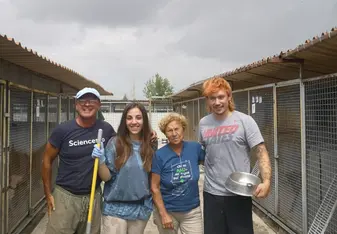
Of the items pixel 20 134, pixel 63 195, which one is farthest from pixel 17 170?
pixel 63 195

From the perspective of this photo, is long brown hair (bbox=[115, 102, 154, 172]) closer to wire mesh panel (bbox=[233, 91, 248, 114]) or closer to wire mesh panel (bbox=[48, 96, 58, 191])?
wire mesh panel (bbox=[233, 91, 248, 114])

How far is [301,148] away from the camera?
3.95 meters

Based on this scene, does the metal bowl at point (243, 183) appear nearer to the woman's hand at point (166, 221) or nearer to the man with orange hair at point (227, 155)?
the man with orange hair at point (227, 155)

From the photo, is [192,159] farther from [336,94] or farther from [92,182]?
[336,94]

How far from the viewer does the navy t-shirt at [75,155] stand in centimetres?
279

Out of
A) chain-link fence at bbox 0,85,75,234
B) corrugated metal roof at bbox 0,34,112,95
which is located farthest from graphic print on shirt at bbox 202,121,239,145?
chain-link fence at bbox 0,85,75,234

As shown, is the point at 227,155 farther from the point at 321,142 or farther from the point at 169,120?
the point at 321,142

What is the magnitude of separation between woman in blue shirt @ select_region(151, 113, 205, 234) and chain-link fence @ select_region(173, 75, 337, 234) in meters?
1.40

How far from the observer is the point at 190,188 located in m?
2.68

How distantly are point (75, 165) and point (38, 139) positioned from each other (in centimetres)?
311

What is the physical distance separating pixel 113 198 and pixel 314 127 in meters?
2.39

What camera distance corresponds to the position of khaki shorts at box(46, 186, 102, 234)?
2.85m

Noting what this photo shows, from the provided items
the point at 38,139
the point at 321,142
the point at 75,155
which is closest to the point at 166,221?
the point at 75,155

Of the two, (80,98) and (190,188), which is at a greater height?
(80,98)
